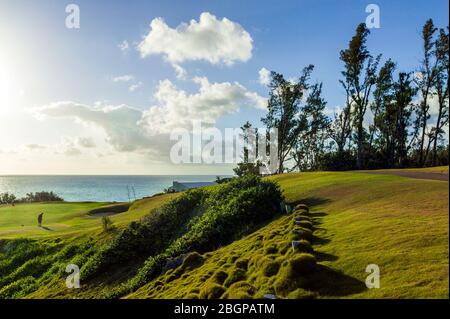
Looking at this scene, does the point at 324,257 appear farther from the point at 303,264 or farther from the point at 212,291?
the point at 212,291

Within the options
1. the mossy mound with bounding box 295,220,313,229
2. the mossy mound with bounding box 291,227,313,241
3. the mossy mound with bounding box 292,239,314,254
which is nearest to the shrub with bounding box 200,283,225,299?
the mossy mound with bounding box 292,239,314,254

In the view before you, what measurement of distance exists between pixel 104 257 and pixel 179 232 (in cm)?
559

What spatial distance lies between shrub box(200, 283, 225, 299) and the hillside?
0.04m

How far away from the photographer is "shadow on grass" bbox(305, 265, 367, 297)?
991cm

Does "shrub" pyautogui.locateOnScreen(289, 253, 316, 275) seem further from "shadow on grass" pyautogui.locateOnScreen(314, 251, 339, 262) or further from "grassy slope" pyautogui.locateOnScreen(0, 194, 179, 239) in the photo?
"grassy slope" pyautogui.locateOnScreen(0, 194, 179, 239)

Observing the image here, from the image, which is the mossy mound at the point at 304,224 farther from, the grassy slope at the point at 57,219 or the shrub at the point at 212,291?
the grassy slope at the point at 57,219

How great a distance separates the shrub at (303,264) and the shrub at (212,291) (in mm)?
2686

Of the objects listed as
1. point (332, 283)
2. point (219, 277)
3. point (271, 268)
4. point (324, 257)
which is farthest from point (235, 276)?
point (332, 283)

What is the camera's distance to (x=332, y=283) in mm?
10516

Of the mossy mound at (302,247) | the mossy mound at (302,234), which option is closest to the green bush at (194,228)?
the mossy mound at (302,234)

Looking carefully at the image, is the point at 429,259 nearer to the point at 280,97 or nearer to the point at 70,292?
the point at 70,292

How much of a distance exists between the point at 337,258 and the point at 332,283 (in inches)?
70.0

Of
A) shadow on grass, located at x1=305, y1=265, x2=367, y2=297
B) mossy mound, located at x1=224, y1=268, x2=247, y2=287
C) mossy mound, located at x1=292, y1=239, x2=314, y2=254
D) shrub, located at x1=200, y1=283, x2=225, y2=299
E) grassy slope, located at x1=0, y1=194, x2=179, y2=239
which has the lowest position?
grassy slope, located at x1=0, y1=194, x2=179, y2=239
